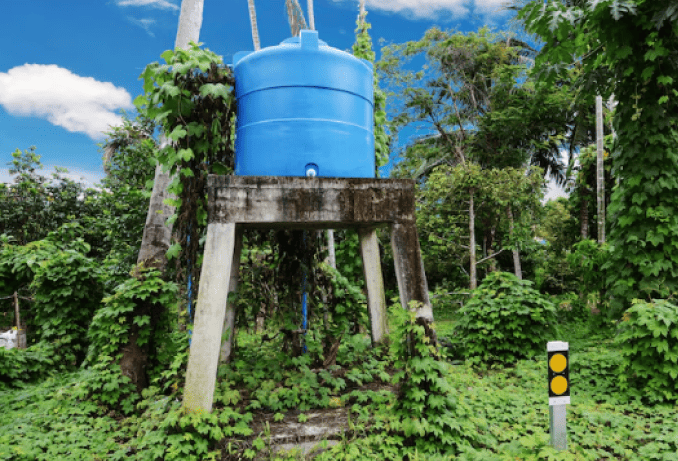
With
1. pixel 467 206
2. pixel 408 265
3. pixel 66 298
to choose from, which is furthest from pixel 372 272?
pixel 467 206

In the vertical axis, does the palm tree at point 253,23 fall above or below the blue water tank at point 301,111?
above

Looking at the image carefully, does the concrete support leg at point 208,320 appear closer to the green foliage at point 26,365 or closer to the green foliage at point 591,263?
the green foliage at point 26,365

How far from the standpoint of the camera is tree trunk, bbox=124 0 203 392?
5.60 metres

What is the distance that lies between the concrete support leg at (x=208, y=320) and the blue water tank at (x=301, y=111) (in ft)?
2.34

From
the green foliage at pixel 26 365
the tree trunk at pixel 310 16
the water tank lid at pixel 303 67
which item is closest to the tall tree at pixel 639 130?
the water tank lid at pixel 303 67

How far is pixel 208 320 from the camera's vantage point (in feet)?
12.8

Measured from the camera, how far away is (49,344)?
23.1ft

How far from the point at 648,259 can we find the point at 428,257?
793 centimetres

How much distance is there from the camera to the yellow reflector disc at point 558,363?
3.08 meters

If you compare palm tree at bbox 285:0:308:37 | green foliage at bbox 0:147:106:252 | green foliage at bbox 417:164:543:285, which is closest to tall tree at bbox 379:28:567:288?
green foliage at bbox 417:164:543:285

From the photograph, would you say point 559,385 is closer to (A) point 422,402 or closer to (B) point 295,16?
(A) point 422,402

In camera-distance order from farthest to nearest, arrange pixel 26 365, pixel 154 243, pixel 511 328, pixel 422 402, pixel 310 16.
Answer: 1. pixel 310 16
2. pixel 511 328
3. pixel 26 365
4. pixel 154 243
5. pixel 422 402

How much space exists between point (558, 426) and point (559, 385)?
1.16 feet

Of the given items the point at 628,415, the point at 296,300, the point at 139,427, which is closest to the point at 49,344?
the point at 139,427
